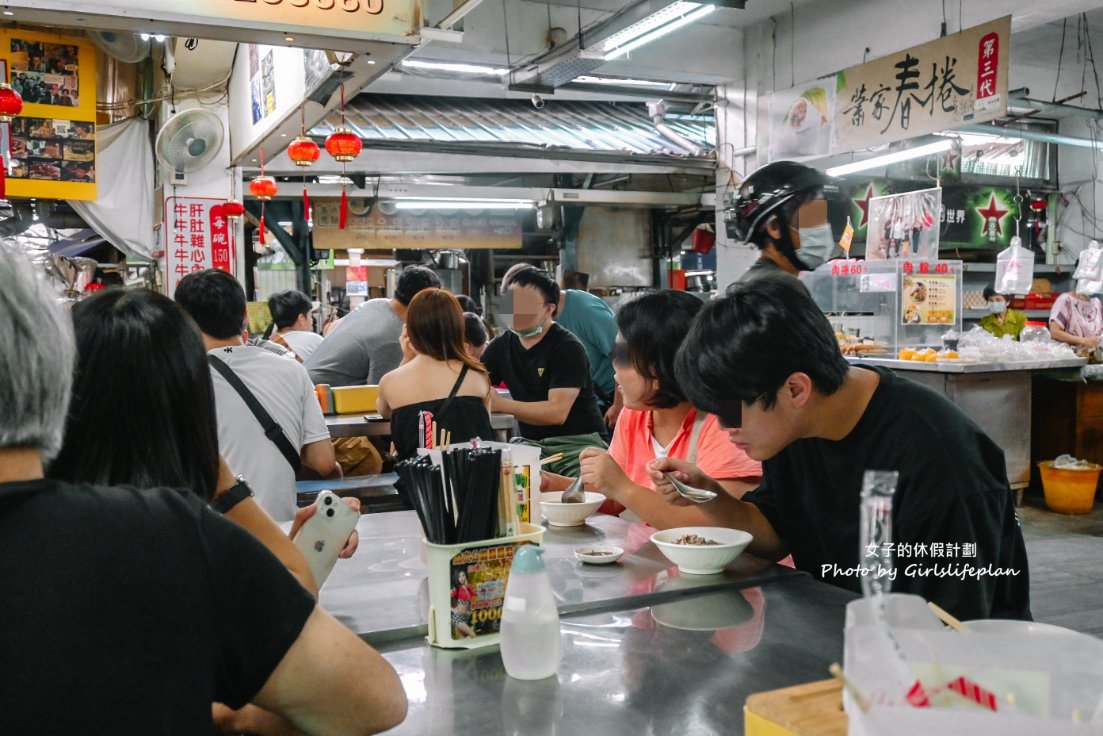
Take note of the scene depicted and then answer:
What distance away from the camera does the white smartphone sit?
1.79 m

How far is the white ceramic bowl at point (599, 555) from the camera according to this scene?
2049 millimetres

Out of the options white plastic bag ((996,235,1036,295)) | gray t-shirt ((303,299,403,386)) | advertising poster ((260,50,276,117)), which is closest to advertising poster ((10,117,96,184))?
advertising poster ((260,50,276,117))

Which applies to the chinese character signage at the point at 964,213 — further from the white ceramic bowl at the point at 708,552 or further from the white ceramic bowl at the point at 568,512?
the white ceramic bowl at the point at 708,552

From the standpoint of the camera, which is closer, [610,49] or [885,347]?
[610,49]

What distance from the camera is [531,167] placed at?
9430 mm

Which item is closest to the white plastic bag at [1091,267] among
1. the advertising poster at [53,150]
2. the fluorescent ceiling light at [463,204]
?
the fluorescent ceiling light at [463,204]

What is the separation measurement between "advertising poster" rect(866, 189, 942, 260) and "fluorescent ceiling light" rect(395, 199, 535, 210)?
4.00m

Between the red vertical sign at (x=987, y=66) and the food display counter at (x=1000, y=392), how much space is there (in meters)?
2.01

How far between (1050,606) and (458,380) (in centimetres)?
314

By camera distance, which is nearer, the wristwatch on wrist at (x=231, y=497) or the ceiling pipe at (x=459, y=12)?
the wristwatch on wrist at (x=231, y=497)

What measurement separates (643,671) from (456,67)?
7877 millimetres

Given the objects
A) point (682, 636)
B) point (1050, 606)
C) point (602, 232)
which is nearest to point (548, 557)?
point (682, 636)

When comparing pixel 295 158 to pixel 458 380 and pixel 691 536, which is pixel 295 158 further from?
pixel 691 536

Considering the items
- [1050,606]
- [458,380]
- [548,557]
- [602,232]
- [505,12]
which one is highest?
[505,12]
